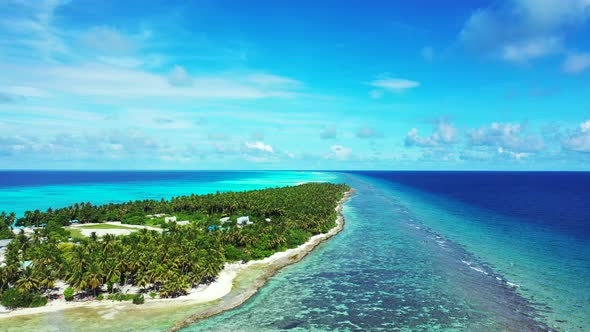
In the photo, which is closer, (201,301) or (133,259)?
(201,301)

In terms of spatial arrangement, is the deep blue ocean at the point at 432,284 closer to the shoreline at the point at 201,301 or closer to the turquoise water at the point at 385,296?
the turquoise water at the point at 385,296

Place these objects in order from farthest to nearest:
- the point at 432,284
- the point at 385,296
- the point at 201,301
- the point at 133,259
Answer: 1. the point at 432,284
2. the point at 385,296
3. the point at 133,259
4. the point at 201,301

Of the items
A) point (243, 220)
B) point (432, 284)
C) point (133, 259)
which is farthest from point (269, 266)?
point (243, 220)

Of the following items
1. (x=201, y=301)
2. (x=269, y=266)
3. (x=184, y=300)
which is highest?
(x=269, y=266)

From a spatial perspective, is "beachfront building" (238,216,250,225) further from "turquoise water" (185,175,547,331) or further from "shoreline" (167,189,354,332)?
"turquoise water" (185,175,547,331)

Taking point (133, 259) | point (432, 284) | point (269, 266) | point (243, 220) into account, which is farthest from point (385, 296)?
point (243, 220)

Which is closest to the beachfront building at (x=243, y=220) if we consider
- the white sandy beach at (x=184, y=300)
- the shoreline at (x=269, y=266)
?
the shoreline at (x=269, y=266)

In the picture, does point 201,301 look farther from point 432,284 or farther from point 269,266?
point 432,284

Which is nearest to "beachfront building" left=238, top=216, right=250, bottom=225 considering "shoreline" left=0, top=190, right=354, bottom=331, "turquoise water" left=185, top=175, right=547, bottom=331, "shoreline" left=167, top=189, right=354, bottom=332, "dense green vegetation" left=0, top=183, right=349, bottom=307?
"dense green vegetation" left=0, top=183, right=349, bottom=307

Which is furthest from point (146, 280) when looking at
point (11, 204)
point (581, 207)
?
point (581, 207)

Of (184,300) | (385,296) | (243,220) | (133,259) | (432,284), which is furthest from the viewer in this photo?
(243,220)

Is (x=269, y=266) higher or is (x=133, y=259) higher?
(x=133, y=259)

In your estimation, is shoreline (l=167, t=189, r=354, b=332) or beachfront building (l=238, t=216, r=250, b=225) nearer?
shoreline (l=167, t=189, r=354, b=332)
